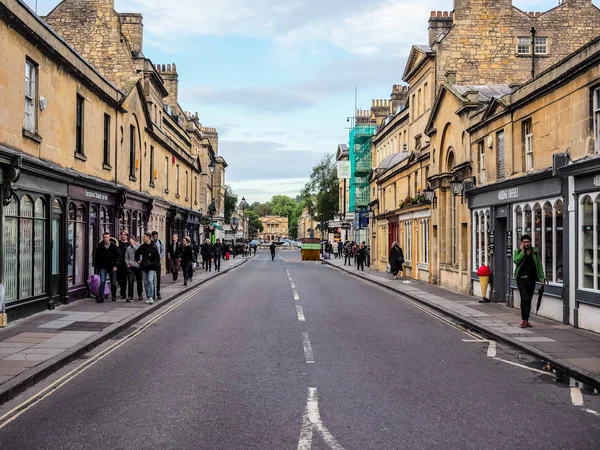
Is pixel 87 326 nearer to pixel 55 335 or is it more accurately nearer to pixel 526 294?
pixel 55 335

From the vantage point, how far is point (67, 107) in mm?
17703

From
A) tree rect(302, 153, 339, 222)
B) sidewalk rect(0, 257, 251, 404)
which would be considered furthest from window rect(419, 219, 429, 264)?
tree rect(302, 153, 339, 222)

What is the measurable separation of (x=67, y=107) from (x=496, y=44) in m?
20.5

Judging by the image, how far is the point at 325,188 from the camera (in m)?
92.0

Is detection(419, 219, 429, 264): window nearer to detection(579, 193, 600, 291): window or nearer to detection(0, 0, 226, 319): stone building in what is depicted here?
detection(0, 0, 226, 319): stone building

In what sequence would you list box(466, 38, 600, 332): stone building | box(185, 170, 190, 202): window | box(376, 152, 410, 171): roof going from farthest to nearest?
1. box(185, 170, 190, 202): window
2. box(376, 152, 410, 171): roof
3. box(466, 38, 600, 332): stone building

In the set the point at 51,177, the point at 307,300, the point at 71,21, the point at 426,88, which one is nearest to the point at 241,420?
the point at 51,177

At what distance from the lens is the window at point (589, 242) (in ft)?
42.3

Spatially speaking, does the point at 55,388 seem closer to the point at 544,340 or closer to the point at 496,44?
the point at 544,340

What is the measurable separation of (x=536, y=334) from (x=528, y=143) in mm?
6521

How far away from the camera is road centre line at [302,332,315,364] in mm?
9688

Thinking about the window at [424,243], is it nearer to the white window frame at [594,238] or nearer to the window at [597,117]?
the white window frame at [594,238]

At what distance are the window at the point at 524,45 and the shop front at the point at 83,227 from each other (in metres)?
20.3

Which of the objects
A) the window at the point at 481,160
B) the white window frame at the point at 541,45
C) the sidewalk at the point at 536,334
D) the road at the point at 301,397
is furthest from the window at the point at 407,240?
the road at the point at 301,397
